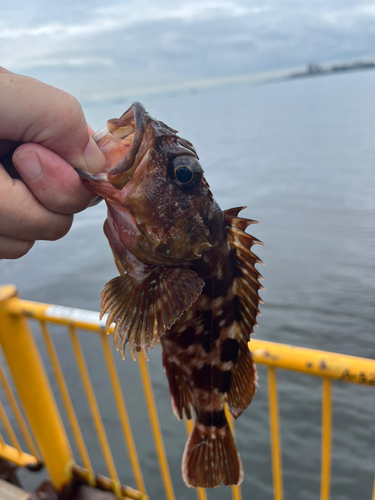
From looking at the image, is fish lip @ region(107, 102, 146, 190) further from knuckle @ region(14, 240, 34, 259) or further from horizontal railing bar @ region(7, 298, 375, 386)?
horizontal railing bar @ region(7, 298, 375, 386)

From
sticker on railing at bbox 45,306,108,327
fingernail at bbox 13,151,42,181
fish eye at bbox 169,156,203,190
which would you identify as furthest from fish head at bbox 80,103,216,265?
sticker on railing at bbox 45,306,108,327

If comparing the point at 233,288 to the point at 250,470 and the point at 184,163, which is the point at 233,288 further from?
the point at 250,470

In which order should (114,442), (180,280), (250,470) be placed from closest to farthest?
(180,280) < (250,470) < (114,442)

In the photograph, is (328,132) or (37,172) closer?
(37,172)

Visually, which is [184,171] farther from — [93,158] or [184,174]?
[93,158]

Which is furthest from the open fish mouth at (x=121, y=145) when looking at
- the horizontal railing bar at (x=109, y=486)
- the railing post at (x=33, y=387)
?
the horizontal railing bar at (x=109, y=486)

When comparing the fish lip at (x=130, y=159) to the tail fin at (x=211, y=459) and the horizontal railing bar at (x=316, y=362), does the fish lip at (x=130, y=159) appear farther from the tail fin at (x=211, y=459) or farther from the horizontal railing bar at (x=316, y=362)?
the horizontal railing bar at (x=316, y=362)

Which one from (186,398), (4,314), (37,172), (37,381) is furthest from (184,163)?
(37,381)
